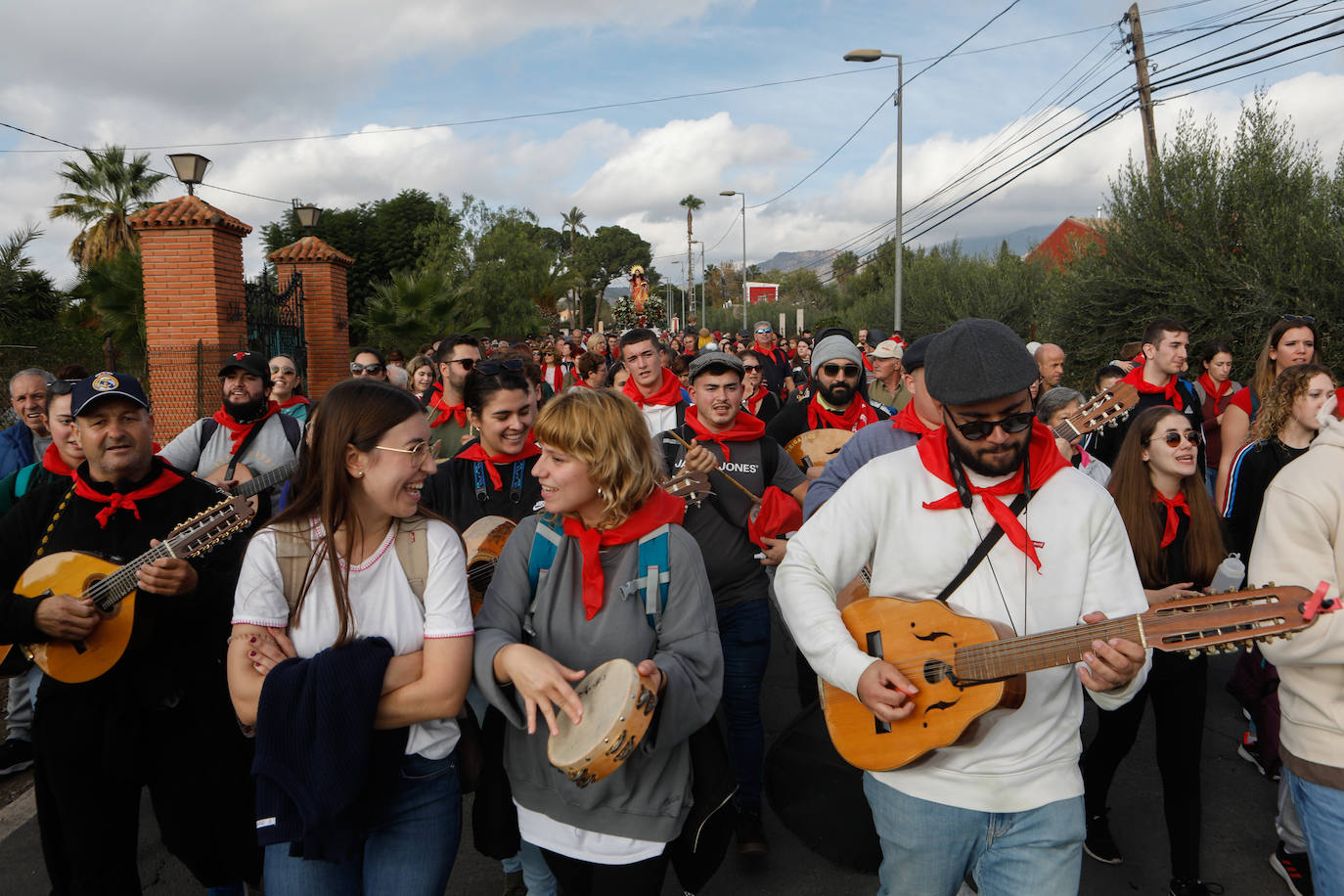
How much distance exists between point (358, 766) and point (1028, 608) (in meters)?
1.74

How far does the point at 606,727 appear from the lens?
6.63ft

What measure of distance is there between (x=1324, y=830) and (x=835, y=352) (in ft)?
11.3

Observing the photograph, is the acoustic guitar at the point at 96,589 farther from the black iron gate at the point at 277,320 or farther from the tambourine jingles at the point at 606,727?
the black iron gate at the point at 277,320

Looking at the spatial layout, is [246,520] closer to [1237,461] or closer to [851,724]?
[851,724]

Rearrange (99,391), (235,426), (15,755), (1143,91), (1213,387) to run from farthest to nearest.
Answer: (1143,91) → (1213,387) → (235,426) → (15,755) → (99,391)

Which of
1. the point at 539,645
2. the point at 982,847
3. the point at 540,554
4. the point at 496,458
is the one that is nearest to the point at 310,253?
the point at 496,458

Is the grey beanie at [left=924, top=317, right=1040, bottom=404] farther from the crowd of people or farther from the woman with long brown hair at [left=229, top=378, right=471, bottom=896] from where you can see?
the woman with long brown hair at [left=229, top=378, right=471, bottom=896]

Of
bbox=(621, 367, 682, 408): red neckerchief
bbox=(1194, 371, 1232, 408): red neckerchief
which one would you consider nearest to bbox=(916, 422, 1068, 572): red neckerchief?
bbox=(621, 367, 682, 408): red neckerchief

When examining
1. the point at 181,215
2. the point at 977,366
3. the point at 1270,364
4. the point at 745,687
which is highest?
the point at 181,215

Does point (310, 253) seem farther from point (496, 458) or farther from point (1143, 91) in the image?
point (1143, 91)

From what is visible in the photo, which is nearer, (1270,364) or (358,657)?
(358,657)

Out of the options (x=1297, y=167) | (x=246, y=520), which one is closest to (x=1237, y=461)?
(x=246, y=520)

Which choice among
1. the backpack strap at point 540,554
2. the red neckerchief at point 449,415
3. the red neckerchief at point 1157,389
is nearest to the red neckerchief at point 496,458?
the backpack strap at point 540,554

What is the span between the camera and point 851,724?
2.38 metres
